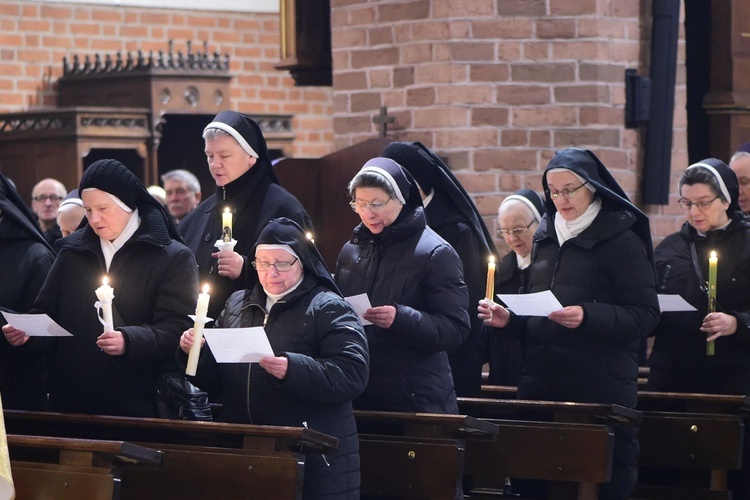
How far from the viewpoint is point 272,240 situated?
485 cm

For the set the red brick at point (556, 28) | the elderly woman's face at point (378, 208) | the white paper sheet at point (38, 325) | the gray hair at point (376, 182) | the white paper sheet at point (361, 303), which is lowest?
the white paper sheet at point (38, 325)

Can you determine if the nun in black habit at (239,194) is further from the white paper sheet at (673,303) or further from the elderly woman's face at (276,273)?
the white paper sheet at (673,303)

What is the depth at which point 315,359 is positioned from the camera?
4766 millimetres

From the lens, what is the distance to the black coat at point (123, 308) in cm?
523

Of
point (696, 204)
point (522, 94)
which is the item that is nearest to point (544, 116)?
point (522, 94)

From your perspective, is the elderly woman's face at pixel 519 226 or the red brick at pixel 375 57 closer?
the elderly woman's face at pixel 519 226

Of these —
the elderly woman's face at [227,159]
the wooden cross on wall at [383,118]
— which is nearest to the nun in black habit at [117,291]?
the elderly woman's face at [227,159]

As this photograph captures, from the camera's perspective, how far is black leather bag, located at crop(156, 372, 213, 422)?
5.22 m

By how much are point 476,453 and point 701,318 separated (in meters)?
1.19

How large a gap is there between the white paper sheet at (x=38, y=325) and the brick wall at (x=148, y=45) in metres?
7.97

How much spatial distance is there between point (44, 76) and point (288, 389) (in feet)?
29.3

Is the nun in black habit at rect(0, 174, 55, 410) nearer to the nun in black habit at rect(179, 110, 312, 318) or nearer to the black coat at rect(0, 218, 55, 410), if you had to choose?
the black coat at rect(0, 218, 55, 410)

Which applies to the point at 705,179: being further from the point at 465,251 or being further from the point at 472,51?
the point at 472,51

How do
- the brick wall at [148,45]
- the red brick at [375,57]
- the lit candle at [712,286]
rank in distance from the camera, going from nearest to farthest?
the lit candle at [712,286]
the red brick at [375,57]
the brick wall at [148,45]
